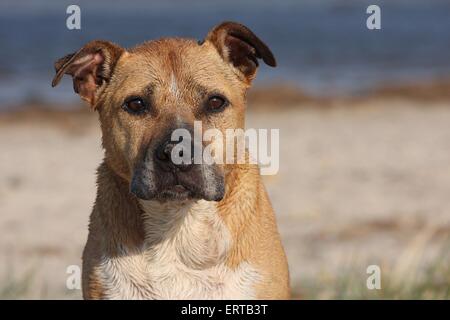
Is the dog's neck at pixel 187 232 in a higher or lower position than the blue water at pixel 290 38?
lower

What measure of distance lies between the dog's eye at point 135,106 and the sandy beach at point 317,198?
1852mm

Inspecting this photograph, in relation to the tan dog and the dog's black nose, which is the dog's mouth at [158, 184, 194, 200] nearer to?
the tan dog

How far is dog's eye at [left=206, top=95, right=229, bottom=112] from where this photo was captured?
564 cm

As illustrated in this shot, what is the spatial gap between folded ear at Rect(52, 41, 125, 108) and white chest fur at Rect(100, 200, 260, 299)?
0.88 metres

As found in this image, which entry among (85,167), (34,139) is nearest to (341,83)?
(34,139)

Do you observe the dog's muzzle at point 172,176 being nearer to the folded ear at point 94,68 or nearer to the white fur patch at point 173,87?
the white fur patch at point 173,87

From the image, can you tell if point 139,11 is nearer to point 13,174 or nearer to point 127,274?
point 13,174

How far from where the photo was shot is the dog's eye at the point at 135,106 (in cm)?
566

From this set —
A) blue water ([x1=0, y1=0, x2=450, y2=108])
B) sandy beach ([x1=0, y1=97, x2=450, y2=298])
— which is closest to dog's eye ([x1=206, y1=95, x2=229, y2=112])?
sandy beach ([x1=0, y1=97, x2=450, y2=298])

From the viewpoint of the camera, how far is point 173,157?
522 centimetres

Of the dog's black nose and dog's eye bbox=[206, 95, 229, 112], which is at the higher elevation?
dog's eye bbox=[206, 95, 229, 112]

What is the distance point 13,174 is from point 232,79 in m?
8.60

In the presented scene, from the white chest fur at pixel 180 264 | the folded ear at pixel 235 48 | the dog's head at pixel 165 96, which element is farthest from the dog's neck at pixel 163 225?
the folded ear at pixel 235 48

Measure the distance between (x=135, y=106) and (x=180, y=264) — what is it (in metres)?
0.91
